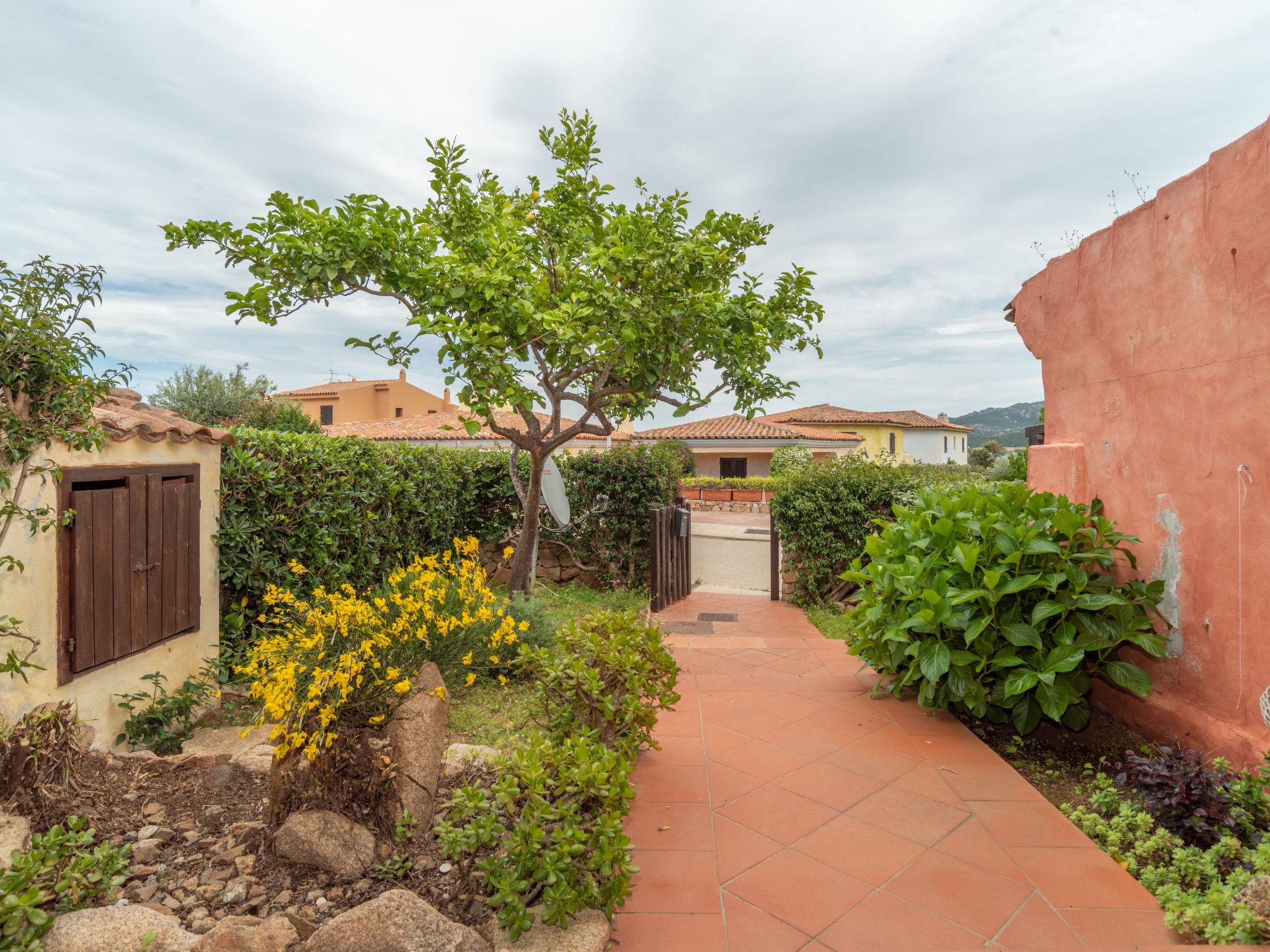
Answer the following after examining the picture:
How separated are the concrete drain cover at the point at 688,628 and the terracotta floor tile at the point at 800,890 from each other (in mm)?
4386

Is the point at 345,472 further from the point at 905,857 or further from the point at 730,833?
the point at 905,857

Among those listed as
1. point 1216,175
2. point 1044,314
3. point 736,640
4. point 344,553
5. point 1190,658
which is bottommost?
point 736,640

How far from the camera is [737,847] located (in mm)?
2736

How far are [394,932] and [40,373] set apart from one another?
8.59 ft

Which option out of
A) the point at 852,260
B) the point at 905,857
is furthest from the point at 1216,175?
the point at 852,260

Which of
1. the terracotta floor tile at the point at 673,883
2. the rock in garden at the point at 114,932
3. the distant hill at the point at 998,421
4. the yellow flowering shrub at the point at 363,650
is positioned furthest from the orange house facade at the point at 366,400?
the distant hill at the point at 998,421

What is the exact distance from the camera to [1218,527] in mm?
3408

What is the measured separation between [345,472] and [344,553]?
72cm

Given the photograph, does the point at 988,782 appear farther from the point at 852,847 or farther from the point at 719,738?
the point at 719,738

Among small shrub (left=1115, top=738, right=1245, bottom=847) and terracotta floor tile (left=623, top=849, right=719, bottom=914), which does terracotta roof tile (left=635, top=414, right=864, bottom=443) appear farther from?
terracotta floor tile (left=623, top=849, right=719, bottom=914)

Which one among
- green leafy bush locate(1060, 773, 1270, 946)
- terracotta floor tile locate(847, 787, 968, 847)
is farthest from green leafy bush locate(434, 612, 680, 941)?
green leafy bush locate(1060, 773, 1270, 946)

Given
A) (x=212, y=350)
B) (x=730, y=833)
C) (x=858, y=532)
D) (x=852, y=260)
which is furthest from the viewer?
(x=212, y=350)

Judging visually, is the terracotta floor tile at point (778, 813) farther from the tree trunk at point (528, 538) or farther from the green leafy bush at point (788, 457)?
the green leafy bush at point (788, 457)

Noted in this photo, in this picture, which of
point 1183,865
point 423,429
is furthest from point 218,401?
point 1183,865
